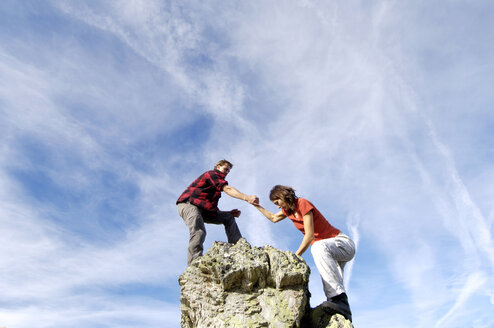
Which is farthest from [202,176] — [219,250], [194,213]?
[219,250]

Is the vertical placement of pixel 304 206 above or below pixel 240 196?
below

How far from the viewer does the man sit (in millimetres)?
10844

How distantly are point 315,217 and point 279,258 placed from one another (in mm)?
1384

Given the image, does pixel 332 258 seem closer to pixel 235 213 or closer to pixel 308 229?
pixel 308 229

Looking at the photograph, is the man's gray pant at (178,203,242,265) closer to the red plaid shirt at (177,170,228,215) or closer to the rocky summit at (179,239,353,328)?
the red plaid shirt at (177,170,228,215)

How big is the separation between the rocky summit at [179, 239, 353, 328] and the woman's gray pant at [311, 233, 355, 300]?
41 centimetres

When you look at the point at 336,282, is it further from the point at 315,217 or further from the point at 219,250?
the point at 219,250

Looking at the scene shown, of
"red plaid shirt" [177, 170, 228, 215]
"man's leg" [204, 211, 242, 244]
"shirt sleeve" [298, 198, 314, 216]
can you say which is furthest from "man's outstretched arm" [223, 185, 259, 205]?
"shirt sleeve" [298, 198, 314, 216]

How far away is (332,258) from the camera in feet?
27.7

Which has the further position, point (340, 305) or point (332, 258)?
point (332, 258)

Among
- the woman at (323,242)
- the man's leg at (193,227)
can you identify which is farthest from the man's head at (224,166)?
the woman at (323,242)

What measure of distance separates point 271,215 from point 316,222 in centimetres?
166

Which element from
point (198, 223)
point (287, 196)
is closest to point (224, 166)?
point (198, 223)

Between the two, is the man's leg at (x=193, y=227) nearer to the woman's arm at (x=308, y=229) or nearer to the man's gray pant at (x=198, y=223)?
the man's gray pant at (x=198, y=223)
